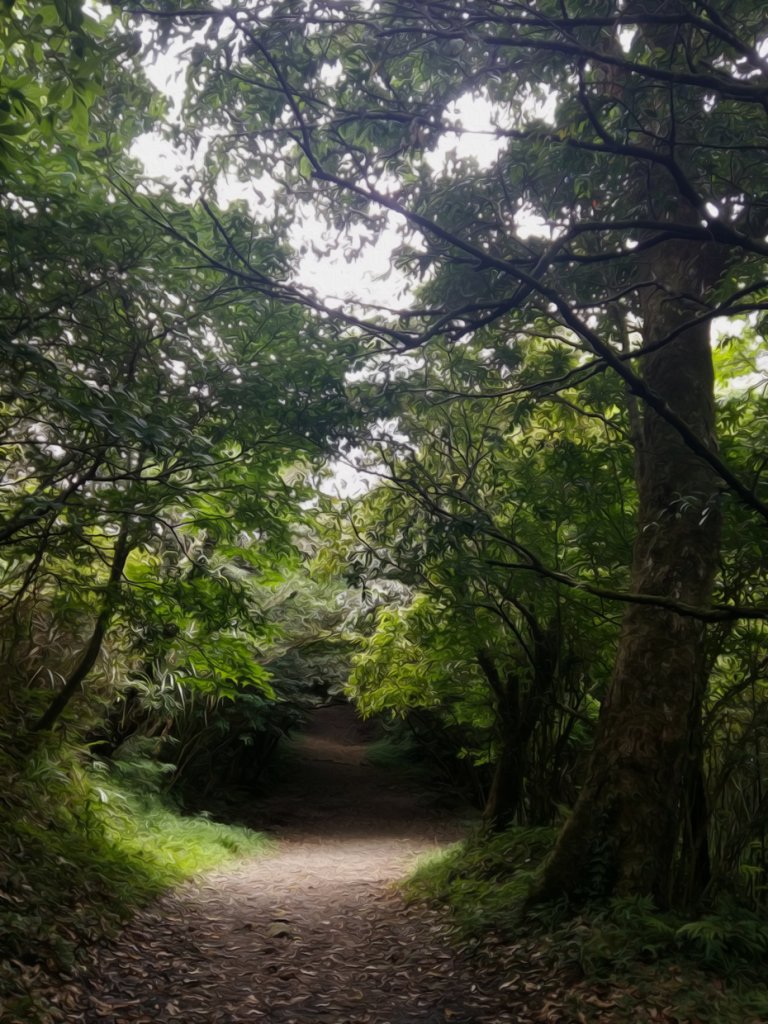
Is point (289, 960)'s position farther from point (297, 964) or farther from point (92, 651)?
point (92, 651)

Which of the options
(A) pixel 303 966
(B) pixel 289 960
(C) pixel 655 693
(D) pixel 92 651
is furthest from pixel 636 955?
(D) pixel 92 651

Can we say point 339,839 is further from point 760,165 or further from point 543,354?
point 760,165

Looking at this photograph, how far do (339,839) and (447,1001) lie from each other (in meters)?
9.69

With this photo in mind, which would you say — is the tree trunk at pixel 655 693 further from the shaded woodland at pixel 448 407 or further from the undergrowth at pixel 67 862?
the undergrowth at pixel 67 862

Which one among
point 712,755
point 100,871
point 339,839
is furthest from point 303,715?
point 712,755

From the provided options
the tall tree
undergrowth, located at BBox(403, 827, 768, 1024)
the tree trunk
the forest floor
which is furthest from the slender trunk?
the tree trunk

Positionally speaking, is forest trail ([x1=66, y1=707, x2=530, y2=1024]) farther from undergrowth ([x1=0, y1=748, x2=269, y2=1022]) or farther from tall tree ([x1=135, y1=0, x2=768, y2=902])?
tall tree ([x1=135, y1=0, x2=768, y2=902])

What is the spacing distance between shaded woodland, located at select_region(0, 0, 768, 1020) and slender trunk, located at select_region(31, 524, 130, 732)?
0.05 meters

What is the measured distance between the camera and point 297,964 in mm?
5488

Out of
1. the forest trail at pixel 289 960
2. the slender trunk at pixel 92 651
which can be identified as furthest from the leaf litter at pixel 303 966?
the slender trunk at pixel 92 651

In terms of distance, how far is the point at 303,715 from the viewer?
1664 cm

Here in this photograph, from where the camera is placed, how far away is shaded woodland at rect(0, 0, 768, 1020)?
3760 millimetres

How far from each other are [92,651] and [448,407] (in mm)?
4067

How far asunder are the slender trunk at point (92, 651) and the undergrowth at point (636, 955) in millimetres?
3966
